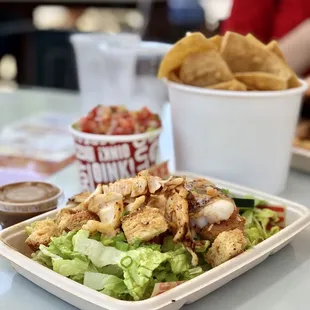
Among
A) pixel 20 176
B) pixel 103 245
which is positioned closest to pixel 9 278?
pixel 103 245

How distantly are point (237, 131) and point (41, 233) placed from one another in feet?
1.54

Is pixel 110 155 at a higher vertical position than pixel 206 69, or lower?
lower

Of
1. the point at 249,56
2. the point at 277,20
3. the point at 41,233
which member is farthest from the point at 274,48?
the point at 277,20

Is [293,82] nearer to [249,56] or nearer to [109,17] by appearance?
[249,56]

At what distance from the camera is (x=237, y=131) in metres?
1.19

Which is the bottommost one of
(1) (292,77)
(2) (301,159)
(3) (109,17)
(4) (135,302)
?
(3) (109,17)

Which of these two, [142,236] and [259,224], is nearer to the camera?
[142,236]

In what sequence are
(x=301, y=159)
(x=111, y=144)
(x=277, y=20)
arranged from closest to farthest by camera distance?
(x=111, y=144)
(x=301, y=159)
(x=277, y=20)

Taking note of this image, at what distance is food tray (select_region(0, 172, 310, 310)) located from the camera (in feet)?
2.38

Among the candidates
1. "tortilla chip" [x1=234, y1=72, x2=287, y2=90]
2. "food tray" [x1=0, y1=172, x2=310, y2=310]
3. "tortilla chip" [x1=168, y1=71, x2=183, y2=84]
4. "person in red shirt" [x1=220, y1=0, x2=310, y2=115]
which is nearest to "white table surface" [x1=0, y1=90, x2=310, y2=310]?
"food tray" [x1=0, y1=172, x2=310, y2=310]

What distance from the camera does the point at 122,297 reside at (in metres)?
0.77

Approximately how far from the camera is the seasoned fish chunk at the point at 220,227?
857 mm

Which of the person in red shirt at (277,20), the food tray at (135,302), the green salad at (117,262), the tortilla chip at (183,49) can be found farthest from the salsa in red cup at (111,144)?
the person in red shirt at (277,20)

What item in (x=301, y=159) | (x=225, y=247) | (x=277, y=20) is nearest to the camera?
(x=225, y=247)
